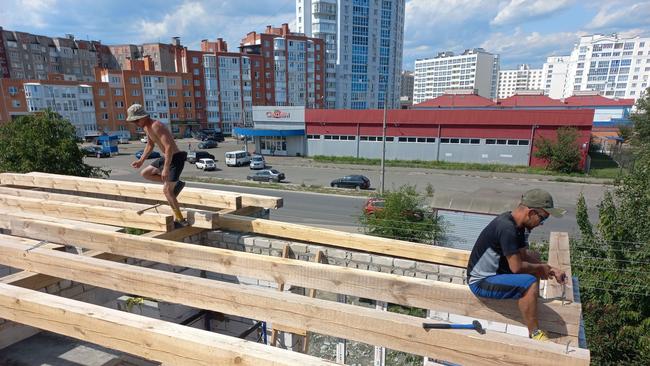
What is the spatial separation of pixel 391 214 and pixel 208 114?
229ft

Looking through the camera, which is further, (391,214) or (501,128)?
(501,128)

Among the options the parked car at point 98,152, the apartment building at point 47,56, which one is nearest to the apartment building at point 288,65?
the parked car at point 98,152

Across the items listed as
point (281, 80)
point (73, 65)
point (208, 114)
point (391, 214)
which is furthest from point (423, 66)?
point (391, 214)

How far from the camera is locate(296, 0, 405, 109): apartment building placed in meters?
84.7

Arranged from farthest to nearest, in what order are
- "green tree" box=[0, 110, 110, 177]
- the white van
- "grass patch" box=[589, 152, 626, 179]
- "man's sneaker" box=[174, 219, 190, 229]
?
1. the white van
2. "grass patch" box=[589, 152, 626, 179]
3. "green tree" box=[0, 110, 110, 177]
4. "man's sneaker" box=[174, 219, 190, 229]

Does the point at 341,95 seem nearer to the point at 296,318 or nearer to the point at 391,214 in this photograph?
the point at 391,214

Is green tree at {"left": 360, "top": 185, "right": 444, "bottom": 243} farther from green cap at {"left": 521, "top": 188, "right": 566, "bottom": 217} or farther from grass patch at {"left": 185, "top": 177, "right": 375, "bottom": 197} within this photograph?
grass patch at {"left": 185, "top": 177, "right": 375, "bottom": 197}

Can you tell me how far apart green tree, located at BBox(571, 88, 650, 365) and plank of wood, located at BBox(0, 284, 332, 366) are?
840 centimetres

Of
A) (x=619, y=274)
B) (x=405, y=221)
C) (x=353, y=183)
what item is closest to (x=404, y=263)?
(x=619, y=274)

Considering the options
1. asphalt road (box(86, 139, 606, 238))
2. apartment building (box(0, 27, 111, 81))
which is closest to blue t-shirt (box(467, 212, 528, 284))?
asphalt road (box(86, 139, 606, 238))

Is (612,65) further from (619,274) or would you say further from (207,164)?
(619,274)

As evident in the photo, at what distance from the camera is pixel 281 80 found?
79188 mm

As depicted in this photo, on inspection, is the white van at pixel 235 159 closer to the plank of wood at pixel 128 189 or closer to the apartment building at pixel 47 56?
the plank of wood at pixel 128 189

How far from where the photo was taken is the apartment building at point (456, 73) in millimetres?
138125
